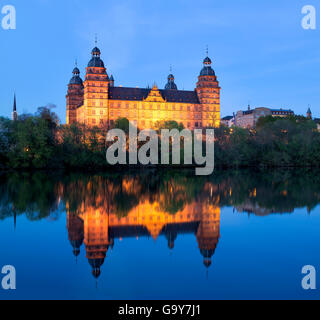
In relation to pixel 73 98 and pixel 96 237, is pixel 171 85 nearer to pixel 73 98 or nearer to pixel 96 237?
pixel 73 98

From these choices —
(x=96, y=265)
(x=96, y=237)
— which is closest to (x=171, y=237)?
(x=96, y=237)

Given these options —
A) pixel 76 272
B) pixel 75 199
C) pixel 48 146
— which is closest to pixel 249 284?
pixel 76 272

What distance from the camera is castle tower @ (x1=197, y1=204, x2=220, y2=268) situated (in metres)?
9.44

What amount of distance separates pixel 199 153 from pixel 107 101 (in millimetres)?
31432

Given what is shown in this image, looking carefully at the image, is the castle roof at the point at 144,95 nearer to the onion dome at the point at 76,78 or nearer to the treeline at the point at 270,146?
the onion dome at the point at 76,78

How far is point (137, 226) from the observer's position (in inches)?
485

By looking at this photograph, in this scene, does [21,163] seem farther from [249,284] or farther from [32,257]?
[249,284]

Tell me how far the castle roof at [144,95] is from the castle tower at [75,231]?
63.8 m

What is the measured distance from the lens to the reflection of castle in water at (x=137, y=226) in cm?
983

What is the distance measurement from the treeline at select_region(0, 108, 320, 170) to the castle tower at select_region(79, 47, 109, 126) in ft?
78.5

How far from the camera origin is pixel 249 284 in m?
7.26

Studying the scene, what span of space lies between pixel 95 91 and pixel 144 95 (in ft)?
39.5

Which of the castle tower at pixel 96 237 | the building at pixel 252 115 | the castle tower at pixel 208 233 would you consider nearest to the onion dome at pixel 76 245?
the castle tower at pixel 96 237

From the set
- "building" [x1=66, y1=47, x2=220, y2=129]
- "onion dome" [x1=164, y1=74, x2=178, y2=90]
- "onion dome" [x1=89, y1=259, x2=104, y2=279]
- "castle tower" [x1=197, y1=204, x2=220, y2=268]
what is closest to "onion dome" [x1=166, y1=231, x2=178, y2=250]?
"castle tower" [x1=197, y1=204, x2=220, y2=268]
